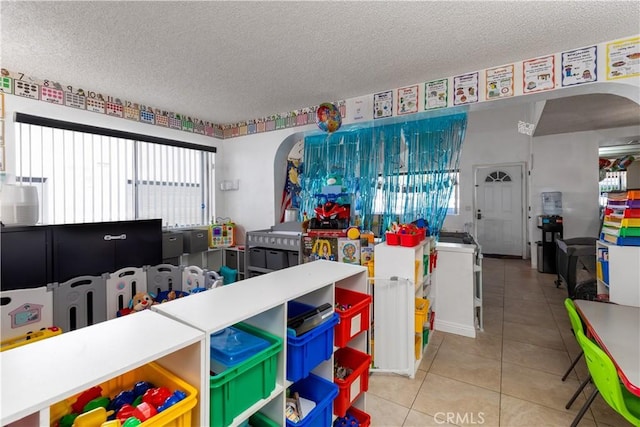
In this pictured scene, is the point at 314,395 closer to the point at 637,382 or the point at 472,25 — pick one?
the point at 637,382

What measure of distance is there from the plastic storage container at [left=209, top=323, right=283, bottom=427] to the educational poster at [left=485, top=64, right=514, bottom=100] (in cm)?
278

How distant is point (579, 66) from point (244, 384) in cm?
A: 319

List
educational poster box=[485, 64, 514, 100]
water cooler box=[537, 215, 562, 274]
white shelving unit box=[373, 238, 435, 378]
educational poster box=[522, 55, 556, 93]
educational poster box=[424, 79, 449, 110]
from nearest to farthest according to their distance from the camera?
1. white shelving unit box=[373, 238, 435, 378]
2. educational poster box=[522, 55, 556, 93]
3. educational poster box=[485, 64, 514, 100]
4. educational poster box=[424, 79, 449, 110]
5. water cooler box=[537, 215, 562, 274]

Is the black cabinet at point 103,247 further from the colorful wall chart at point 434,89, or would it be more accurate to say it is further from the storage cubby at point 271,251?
the colorful wall chart at point 434,89

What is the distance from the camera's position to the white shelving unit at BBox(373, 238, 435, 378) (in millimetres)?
2297

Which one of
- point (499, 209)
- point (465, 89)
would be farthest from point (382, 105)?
point (499, 209)

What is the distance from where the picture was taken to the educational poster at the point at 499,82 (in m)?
2.62

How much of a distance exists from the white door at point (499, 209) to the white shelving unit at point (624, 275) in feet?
15.2

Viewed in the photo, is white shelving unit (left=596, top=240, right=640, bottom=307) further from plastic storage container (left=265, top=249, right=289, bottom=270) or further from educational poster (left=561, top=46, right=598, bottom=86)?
plastic storage container (left=265, top=249, right=289, bottom=270)

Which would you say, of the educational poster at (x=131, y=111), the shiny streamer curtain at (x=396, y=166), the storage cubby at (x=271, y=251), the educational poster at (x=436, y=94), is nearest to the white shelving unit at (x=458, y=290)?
the shiny streamer curtain at (x=396, y=166)

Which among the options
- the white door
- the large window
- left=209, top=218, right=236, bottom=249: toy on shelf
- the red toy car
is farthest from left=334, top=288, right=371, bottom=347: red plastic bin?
the white door

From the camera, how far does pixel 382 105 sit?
323 cm

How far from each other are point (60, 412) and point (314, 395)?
104 cm

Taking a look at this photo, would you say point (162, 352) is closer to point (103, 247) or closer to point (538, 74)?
point (103, 247)
